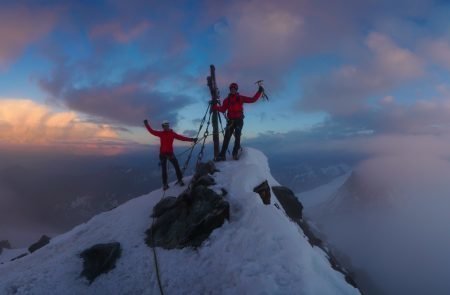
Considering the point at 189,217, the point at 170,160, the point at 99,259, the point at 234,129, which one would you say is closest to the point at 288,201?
the point at 234,129

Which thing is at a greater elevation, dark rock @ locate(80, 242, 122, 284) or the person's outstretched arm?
the person's outstretched arm

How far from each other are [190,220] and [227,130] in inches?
264

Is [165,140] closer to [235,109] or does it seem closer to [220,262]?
[235,109]

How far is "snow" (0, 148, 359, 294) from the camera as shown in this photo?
1144cm

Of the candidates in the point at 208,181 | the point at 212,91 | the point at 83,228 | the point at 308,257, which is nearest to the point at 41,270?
the point at 83,228

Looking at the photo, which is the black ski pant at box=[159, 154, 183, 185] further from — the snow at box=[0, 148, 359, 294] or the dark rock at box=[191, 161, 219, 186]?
the snow at box=[0, 148, 359, 294]

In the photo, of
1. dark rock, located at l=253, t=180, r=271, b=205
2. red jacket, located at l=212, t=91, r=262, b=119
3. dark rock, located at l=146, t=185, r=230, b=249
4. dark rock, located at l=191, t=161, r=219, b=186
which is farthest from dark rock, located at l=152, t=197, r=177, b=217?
red jacket, located at l=212, t=91, r=262, b=119

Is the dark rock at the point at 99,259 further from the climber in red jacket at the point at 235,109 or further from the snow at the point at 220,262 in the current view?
the climber in red jacket at the point at 235,109

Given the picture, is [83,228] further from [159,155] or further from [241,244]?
[241,244]

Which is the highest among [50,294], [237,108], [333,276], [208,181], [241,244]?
[237,108]

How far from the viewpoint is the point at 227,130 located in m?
20.9

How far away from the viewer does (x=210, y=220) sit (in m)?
14.9

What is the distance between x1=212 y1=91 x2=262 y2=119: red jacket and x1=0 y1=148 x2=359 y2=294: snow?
10.0 ft

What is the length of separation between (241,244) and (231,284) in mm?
1877
